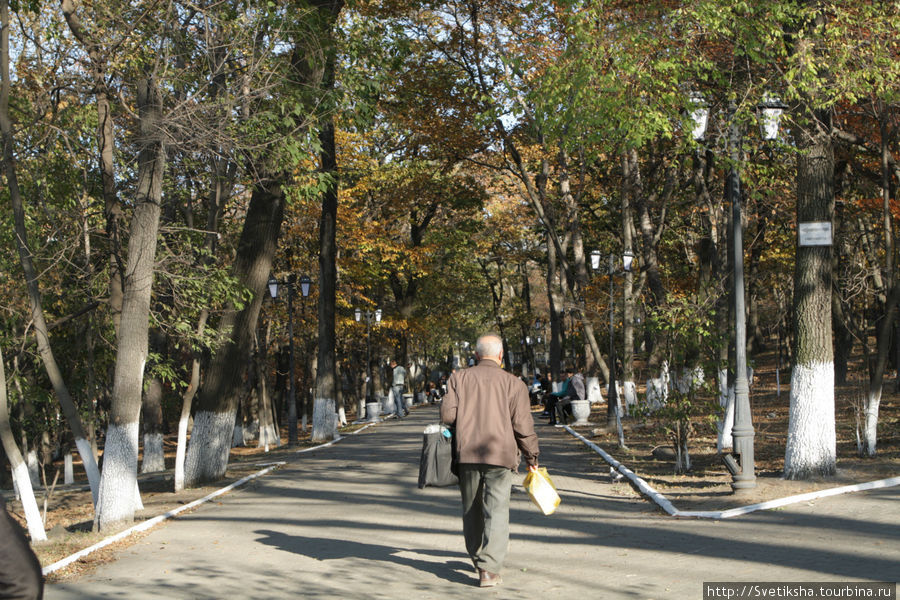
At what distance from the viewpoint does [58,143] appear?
14.8m

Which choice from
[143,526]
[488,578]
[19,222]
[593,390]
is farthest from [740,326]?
[593,390]

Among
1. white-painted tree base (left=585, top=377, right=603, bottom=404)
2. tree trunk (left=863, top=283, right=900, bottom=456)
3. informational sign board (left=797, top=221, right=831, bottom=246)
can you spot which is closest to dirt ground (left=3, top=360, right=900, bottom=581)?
tree trunk (left=863, top=283, right=900, bottom=456)

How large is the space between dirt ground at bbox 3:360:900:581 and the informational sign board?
3041 mm

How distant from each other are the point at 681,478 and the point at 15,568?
11.7 meters

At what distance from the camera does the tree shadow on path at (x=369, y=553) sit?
307 inches

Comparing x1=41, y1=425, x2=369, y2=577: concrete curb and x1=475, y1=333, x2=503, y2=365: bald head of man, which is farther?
x1=41, y1=425, x2=369, y2=577: concrete curb

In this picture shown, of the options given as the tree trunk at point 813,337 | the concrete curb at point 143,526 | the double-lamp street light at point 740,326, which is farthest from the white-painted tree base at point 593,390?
the double-lamp street light at point 740,326

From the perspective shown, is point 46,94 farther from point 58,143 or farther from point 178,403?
point 178,403

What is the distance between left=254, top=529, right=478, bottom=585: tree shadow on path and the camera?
7797 millimetres

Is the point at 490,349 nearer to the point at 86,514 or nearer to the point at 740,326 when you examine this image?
the point at 740,326

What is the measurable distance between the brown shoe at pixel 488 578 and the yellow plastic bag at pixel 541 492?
652mm

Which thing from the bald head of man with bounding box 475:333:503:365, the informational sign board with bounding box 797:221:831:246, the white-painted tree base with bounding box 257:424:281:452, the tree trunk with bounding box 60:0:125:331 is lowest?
the white-painted tree base with bounding box 257:424:281:452

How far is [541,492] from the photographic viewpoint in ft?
24.6

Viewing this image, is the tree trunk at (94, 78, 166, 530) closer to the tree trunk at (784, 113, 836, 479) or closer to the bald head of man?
the bald head of man
